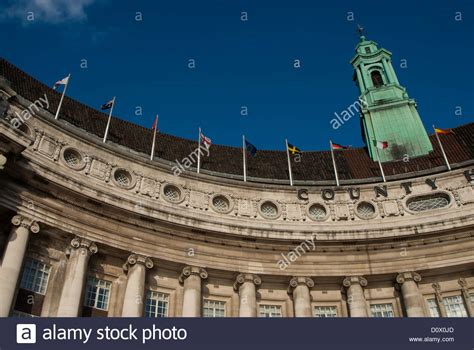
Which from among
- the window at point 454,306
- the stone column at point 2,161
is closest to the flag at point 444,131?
the window at point 454,306

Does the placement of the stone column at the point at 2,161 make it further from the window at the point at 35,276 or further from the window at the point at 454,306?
the window at the point at 454,306

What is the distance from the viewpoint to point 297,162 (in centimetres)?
4553

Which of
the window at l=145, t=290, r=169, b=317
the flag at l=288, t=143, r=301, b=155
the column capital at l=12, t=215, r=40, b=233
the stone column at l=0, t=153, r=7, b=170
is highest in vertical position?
the flag at l=288, t=143, r=301, b=155

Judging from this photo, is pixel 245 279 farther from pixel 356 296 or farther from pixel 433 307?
pixel 433 307

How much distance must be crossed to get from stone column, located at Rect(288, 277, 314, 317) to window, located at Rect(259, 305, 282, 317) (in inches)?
49.9

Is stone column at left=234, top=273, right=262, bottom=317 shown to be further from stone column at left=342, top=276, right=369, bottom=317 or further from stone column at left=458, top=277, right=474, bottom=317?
stone column at left=458, top=277, right=474, bottom=317

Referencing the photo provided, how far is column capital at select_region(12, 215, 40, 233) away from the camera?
27.7m

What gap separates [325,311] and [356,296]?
236cm

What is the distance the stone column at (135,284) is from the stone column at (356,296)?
1317cm

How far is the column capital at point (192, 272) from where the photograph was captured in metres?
31.9

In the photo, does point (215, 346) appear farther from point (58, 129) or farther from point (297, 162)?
point (297, 162)

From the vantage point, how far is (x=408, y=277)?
3284 cm

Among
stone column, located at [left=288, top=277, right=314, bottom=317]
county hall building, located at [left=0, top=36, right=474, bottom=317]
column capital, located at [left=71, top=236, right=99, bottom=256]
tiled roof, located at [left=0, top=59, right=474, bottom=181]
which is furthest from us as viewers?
tiled roof, located at [left=0, top=59, right=474, bottom=181]

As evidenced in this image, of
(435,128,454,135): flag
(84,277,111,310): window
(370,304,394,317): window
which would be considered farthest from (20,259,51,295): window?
(435,128,454,135): flag
